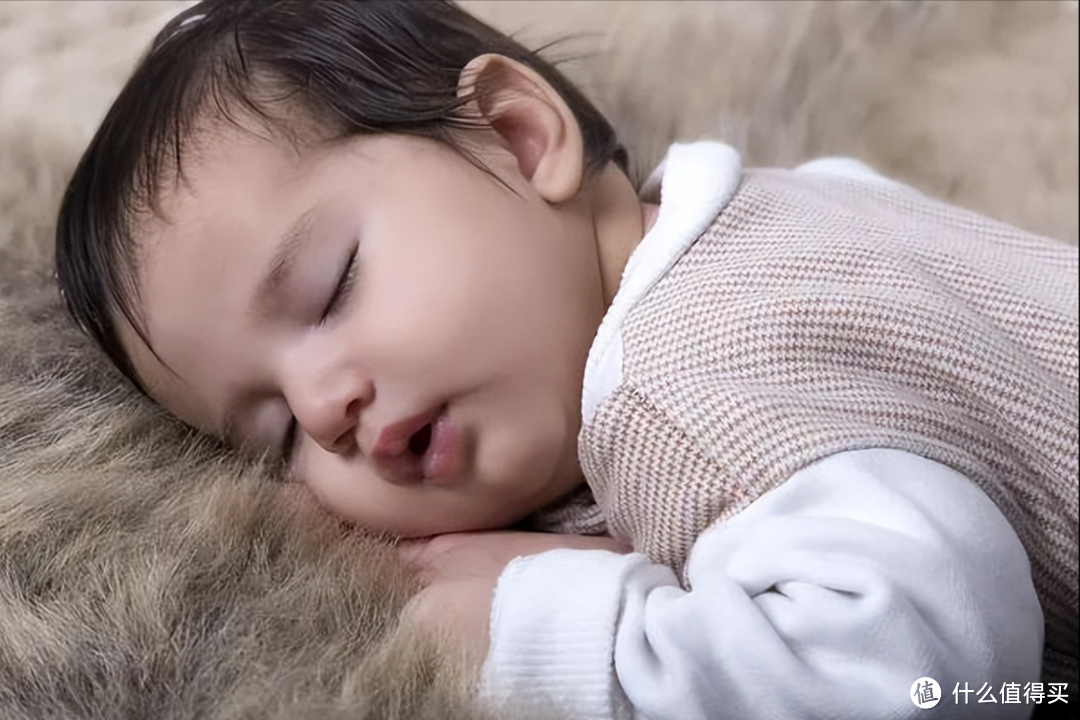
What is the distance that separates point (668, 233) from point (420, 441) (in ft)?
0.63

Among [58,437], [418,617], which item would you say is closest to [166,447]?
[58,437]

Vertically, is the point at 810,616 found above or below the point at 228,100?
below

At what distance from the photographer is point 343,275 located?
723 mm

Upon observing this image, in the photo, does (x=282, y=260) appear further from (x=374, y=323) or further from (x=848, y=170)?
(x=848, y=170)

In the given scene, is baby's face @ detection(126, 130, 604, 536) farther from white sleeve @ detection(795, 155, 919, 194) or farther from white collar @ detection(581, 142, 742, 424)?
white sleeve @ detection(795, 155, 919, 194)

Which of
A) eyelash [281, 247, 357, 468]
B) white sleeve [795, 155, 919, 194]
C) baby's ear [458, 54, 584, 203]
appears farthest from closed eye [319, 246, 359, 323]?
white sleeve [795, 155, 919, 194]

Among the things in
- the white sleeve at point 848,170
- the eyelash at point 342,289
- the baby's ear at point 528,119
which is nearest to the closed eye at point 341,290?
the eyelash at point 342,289

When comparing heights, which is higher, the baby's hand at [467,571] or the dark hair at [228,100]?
the dark hair at [228,100]

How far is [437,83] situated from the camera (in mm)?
807

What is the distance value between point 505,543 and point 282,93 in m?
0.30

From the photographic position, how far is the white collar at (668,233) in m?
0.72

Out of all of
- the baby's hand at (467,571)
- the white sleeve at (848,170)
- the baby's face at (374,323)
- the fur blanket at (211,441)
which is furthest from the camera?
the white sleeve at (848,170)

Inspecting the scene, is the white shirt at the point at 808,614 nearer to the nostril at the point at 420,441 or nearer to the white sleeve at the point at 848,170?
the nostril at the point at 420,441

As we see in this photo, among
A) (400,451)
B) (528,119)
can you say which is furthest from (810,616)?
(528,119)
